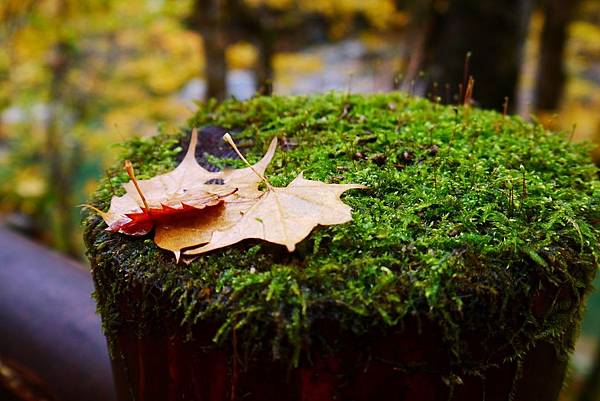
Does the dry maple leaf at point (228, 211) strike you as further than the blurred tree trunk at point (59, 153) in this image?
No

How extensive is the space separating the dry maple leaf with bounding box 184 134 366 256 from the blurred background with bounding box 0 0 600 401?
3399 millimetres

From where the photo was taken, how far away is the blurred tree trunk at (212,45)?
4508mm

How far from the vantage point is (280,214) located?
3.77 ft

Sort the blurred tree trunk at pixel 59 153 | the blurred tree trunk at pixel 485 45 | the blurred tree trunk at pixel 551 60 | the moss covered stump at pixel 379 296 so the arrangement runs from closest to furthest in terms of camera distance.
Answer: the moss covered stump at pixel 379 296
the blurred tree trunk at pixel 485 45
the blurred tree trunk at pixel 551 60
the blurred tree trunk at pixel 59 153

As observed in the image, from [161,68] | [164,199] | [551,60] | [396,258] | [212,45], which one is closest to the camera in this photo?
[396,258]

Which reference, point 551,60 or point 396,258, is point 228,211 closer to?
point 396,258

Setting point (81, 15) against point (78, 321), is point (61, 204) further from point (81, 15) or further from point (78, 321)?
point (78, 321)

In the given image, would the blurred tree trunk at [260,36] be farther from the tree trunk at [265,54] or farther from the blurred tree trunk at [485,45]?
the blurred tree trunk at [485,45]

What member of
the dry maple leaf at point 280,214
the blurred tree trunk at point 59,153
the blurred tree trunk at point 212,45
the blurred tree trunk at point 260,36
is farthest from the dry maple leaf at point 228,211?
the blurred tree trunk at point 59,153

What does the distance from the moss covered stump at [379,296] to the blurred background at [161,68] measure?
318cm

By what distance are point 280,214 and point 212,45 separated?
3831mm

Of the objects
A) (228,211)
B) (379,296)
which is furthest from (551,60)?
(379,296)

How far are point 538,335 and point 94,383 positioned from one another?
1293 millimetres

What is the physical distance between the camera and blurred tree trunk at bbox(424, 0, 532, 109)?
13.6 ft
